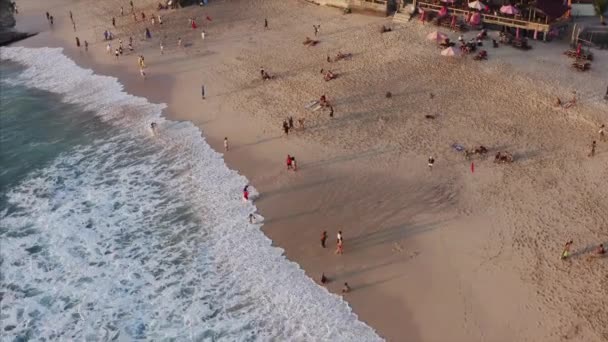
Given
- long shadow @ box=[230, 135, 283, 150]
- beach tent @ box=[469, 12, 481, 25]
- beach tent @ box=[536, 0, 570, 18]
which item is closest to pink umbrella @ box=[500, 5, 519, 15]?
beach tent @ box=[536, 0, 570, 18]

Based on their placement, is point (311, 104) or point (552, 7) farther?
point (552, 7)

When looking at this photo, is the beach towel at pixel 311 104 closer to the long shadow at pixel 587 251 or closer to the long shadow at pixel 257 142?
the long shadow at pixel 257 142

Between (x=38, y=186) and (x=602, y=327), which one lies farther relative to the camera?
(x=38, y=186)

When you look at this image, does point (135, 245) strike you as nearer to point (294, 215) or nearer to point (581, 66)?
point (294, 215)

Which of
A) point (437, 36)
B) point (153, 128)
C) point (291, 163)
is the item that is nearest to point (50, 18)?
point (153, 128)

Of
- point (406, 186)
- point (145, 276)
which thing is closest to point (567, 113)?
point (406, 186)

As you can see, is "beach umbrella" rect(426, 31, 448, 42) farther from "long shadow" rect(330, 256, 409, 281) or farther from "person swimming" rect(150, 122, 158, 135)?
"long shadow" rect(330, 256, 409, 281)

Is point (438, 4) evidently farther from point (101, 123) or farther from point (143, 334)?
point (143, 334)
